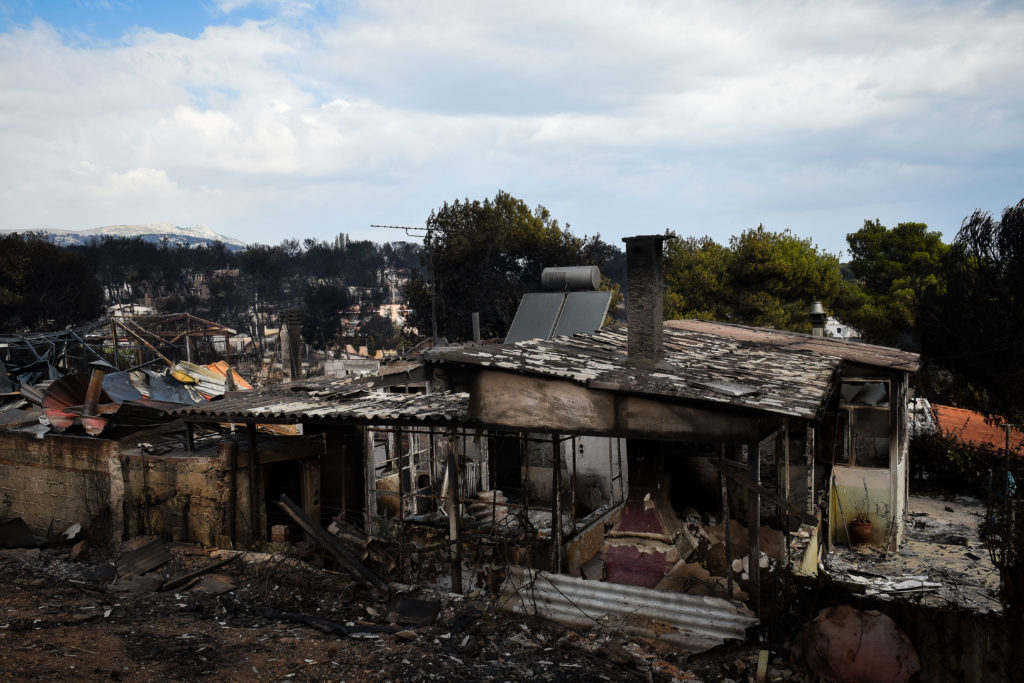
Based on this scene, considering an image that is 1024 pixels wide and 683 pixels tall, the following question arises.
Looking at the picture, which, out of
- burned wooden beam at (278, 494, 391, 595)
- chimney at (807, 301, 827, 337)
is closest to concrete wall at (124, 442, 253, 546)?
burned wooden beam at (278, 494, 391, 595)

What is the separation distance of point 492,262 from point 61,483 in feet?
76.0

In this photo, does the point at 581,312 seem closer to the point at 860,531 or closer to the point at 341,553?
the point at 860,531

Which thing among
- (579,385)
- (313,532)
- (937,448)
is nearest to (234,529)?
(313,532)

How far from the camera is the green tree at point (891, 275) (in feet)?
84.2

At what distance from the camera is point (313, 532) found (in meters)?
9.74

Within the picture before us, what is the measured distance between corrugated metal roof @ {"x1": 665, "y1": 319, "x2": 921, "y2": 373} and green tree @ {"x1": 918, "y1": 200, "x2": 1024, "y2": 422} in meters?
7.65

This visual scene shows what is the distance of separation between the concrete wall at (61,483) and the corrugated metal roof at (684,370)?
7440mm

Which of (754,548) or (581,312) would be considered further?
(581,312)

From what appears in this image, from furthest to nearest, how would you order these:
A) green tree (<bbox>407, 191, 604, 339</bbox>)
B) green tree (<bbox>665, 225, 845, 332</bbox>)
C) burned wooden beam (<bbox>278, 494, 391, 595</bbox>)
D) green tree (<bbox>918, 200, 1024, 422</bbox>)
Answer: green tree (<bbox>407, 191, 604, 339</bbox>) < green tree (<bbox>665, 225, 845, 332</bbox>) < green tree (<bbox>918, 200, 1024, 422</bbox>) < burned wooden beam (<bbox>278, 494, 391, 595</bbox>)

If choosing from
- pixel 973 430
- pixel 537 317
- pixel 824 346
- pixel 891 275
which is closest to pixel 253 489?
pixel 537 317

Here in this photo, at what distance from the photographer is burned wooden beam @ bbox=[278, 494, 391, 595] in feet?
28.8

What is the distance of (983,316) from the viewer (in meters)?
19.6

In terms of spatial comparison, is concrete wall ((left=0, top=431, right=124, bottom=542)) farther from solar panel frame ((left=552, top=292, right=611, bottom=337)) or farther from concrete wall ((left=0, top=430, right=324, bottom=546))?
solar panel frame ((left=552, top=292, right=611, bottom=337))

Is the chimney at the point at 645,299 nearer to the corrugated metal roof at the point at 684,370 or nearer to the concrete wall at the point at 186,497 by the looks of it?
the corrugated metal roof at the point at 684,370
